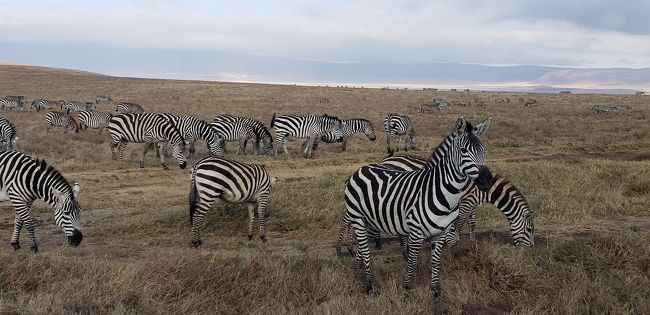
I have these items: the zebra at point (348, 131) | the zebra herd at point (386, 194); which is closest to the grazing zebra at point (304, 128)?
the zebra at point (348, 131)

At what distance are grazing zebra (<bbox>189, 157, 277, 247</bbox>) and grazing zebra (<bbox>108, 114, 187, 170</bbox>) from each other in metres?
8.65

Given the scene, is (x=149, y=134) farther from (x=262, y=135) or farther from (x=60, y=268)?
(x=60, y=268)

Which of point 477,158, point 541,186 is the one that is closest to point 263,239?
point 477,158

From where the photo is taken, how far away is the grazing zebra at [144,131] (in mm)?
17641

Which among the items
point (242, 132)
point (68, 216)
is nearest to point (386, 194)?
point (68, 216)

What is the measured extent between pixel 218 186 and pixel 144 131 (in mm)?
10099

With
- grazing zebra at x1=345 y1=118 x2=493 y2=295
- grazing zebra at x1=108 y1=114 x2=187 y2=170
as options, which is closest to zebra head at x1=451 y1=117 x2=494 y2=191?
grazing zebra at x1=345 y1=118 x2=493 y2=295

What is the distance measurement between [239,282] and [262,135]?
1452cm

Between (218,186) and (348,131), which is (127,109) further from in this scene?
(218,186)

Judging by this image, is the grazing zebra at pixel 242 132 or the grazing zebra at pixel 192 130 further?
the grazing zebra at pixel 242 132

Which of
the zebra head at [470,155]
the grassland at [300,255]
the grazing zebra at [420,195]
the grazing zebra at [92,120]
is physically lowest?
the grassland at [300,255]

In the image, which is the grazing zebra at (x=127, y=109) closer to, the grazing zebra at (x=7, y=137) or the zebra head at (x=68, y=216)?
the grazing zebra at (x=7, y=137)

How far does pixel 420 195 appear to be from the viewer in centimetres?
589

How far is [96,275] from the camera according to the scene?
6.09 meters
